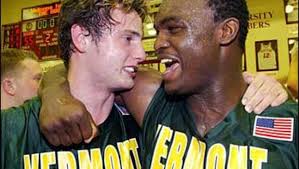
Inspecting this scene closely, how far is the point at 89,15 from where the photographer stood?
1.17 m

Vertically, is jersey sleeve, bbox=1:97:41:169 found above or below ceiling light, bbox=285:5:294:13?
below

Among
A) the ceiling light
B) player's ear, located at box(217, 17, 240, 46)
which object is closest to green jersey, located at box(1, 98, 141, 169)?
player's ear, located at box(217, 17, 240, 46)

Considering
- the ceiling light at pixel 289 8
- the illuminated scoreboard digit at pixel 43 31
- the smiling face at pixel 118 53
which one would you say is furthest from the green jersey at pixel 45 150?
the ceiling light at pixel 289 8

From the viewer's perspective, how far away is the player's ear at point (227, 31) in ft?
3.44

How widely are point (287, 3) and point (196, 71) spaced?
26cm

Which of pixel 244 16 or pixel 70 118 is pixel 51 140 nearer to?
pixel 70 118

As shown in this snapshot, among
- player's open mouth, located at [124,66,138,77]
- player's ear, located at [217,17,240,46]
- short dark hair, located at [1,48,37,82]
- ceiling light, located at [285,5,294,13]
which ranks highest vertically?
ceiling light, located at [285,5,294,13]

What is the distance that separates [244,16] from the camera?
3.59ft

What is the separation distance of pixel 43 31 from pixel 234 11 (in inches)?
22.3

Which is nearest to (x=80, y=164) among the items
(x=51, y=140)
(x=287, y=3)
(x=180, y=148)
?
(x=51, y=140)

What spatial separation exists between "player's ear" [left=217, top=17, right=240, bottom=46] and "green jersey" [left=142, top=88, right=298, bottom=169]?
6.5 inches

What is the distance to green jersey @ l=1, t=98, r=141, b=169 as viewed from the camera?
101cm

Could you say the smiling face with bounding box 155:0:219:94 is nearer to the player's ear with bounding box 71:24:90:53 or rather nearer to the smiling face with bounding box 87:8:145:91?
the smiling face with bounding box 87:8:145:91

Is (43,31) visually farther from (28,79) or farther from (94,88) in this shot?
(28,79)
